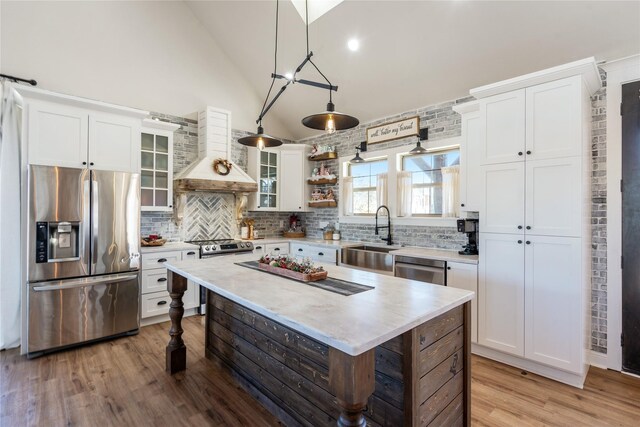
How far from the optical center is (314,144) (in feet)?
18.4

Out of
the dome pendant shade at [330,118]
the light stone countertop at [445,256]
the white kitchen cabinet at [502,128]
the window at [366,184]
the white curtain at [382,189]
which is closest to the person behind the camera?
the dome pendant shade at [330,118]

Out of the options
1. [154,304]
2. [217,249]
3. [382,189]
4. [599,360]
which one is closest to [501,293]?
[599,360]

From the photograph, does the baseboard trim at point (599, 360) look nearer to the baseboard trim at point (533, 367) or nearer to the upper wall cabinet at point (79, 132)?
the baseboard trim at point (533, 367)

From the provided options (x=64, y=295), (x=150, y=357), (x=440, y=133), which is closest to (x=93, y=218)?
(x=64, y=295)

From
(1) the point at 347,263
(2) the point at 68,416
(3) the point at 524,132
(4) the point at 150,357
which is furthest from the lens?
(1) the point at 347,263

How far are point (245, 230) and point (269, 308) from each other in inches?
147

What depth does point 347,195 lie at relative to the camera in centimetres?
511

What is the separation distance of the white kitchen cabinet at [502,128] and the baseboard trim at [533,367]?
1.81m

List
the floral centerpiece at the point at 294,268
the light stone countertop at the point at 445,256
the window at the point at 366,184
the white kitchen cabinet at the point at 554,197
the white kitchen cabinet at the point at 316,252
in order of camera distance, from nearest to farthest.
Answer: the floral centerpiece at the point at 294,268 < the white kitchen cabinet at the point at 554,197 < the light stone countertop at the point at 445,256 < the white kitchen cabinet at the point at 316,252 < the window at the point at 366,184

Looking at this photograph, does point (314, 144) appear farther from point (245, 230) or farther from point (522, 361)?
point (522, 361)

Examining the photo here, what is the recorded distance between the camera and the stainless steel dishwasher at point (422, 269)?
10.7ft

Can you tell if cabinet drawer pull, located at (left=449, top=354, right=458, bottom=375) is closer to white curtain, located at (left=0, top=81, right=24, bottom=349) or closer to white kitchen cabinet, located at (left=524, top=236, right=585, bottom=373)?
white kitchen cabinet, located at (left=524, top=236, right=585, bottom=373)

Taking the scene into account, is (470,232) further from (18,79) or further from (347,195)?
(18,79)

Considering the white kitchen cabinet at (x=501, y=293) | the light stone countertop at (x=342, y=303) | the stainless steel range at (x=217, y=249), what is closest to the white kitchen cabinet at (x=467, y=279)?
the white kitchen cabinet at (x=501, y=293)
